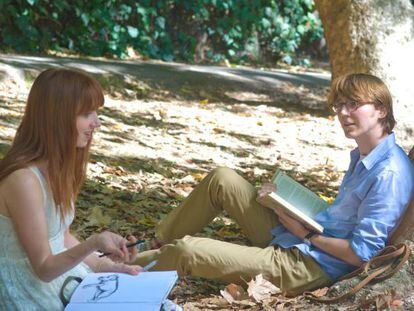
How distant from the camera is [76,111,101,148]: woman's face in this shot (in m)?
2.93

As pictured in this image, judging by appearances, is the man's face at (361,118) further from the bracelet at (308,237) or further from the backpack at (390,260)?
the bracelet at (308,237)

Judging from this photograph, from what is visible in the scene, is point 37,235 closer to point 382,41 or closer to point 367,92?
point 367,92

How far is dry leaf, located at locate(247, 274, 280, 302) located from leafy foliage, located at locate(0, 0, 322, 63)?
309 inches

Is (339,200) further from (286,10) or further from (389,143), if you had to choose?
(286,10)

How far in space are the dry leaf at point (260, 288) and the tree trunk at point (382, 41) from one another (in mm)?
3977

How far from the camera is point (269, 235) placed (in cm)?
421

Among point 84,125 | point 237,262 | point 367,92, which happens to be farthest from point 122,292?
point 367,92

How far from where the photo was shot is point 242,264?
3.89 m

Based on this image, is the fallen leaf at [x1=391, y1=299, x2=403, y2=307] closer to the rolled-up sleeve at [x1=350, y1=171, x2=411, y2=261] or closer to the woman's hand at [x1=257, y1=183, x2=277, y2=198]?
the rolled-up sleeve at [x1=350, y1=171, x2=411, y2=261]

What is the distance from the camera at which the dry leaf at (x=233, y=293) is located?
12.8 ft

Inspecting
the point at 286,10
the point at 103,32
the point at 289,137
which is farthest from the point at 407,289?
the point at 286,10

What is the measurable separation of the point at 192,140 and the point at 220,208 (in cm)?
316

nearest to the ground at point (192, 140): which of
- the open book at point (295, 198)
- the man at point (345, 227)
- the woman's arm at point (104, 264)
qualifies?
the man at point (345, 227)

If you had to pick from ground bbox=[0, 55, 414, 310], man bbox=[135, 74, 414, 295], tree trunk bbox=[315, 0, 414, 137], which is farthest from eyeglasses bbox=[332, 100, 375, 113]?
tree trunk bbox=[315, 0, 414, 137]
